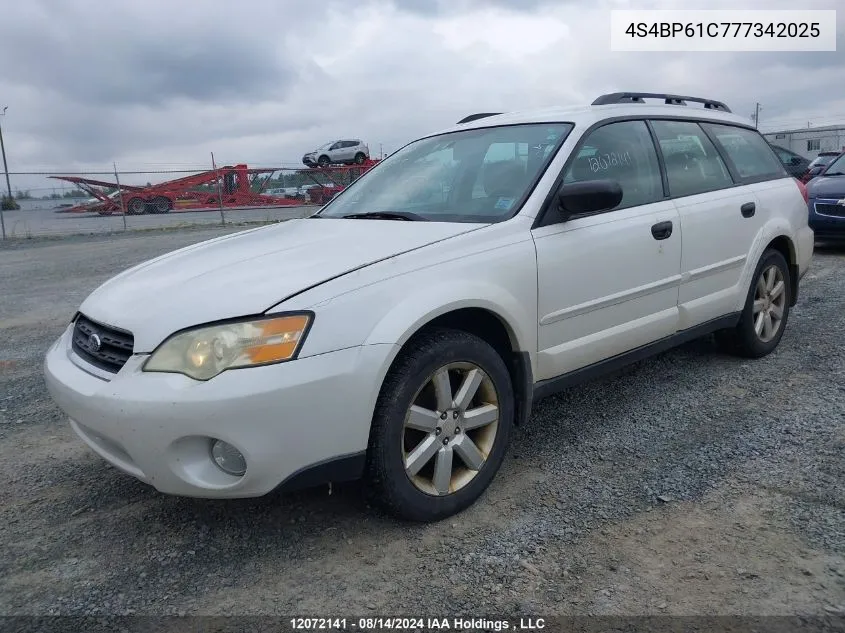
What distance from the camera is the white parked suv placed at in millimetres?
2332

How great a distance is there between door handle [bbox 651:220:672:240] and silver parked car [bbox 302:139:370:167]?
86.3 ft

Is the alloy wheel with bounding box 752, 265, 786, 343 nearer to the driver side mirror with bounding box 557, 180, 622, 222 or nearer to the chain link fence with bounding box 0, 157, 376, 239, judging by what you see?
the driver side mirror with bounding box 557, 180, 622, 222

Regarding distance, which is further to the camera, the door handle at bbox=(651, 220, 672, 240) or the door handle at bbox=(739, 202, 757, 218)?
the door handle at bbox=(739, 202, 757, 218)

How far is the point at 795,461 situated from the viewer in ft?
10.3

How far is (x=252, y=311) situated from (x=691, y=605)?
172 centimetres

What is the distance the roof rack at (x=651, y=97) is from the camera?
12.9ft

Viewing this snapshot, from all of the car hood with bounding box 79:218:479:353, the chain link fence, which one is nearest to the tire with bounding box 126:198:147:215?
the chain link fence

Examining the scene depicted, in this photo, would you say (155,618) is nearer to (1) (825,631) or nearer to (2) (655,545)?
(2) (655,545)

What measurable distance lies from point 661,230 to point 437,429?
1761 millimetres

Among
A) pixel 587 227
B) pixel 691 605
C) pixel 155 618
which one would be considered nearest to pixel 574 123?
pixel 587 227

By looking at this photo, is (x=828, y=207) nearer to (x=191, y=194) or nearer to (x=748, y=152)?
(x=748, y=152)

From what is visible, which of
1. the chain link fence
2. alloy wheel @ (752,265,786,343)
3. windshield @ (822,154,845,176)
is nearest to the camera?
alloy wheel @ (752,265,786,343)

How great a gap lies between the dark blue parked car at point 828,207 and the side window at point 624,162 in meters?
6.47

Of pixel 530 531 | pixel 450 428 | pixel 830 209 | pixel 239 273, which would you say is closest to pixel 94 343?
pixel 239 273
